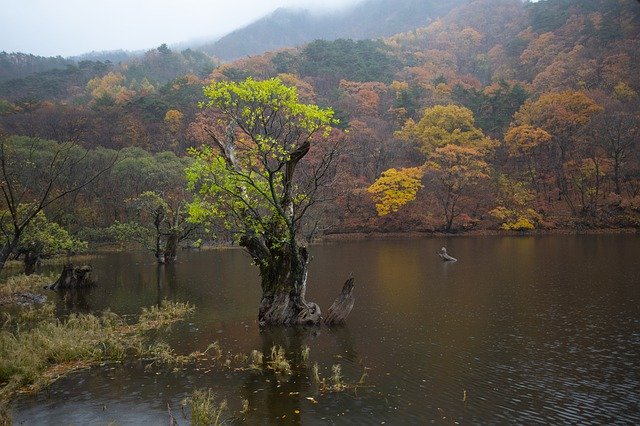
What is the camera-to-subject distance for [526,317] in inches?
628

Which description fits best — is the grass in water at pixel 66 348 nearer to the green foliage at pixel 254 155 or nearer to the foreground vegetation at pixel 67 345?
the foreground vegetation at pixel 67 345

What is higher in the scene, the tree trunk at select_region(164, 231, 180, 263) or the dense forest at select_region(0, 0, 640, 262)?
the dense forest at select_region(0, 0, 640, 262)

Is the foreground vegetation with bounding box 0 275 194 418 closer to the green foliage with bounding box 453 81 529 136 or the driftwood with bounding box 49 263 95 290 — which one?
the driftwood with bounding box 49 263 95 290

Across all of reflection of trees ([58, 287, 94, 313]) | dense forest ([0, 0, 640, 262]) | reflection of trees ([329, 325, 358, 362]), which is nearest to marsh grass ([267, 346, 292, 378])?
reflection of trees ([329, 325, 358, 362])

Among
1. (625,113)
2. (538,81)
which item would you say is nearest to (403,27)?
(538,81)

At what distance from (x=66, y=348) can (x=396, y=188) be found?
4855 cm

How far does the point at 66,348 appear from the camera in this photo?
12.6m

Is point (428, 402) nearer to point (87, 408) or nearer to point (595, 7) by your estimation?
point (87, 408)

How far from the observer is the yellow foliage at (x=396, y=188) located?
5762 centimetres

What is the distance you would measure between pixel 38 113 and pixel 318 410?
7274 centimetres

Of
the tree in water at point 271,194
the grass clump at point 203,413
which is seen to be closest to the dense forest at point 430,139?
the tree in water at point 271,194

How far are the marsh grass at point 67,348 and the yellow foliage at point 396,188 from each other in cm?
4333

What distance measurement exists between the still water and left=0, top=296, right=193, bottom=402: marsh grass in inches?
24.1

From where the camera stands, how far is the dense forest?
5297 cm
